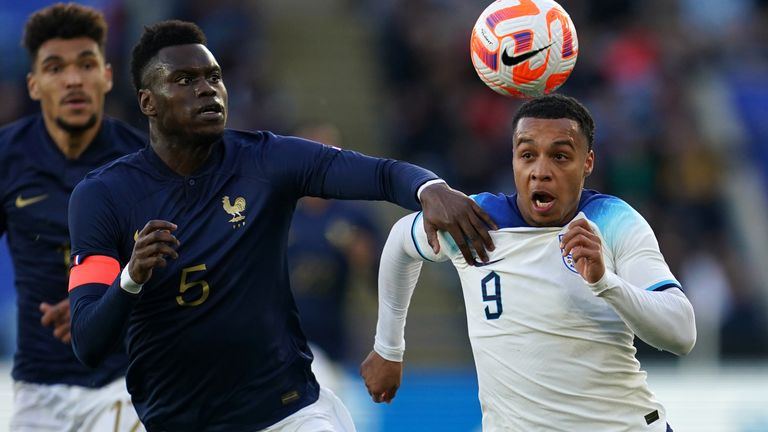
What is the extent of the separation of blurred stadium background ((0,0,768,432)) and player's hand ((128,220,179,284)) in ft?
19.0

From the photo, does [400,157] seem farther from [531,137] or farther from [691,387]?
[531,137]

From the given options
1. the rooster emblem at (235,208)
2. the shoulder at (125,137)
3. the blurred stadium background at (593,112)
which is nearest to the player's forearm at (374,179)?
the rooster emblem at (235,208)

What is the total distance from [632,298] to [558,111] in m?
0.84

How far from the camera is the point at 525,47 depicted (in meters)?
5.29

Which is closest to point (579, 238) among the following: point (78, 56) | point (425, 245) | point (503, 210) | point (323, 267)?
point (503, 210)

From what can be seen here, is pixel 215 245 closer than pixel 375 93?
Yes

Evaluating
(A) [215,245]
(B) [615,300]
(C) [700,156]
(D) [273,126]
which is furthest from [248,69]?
(B) [615,300]

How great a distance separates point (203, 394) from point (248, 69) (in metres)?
8.65

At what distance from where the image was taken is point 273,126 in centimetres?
1295

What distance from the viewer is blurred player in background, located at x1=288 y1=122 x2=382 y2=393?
9.65 metres

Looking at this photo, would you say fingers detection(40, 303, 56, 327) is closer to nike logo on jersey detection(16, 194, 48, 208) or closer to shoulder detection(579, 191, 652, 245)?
nike logo on jersey detection(16, 194, 48, 208)

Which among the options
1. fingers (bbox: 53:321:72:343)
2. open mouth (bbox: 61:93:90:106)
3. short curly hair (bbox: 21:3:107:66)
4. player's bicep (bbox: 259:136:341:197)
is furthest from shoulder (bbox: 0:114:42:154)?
player's bicep (bbox: 259:136:341:197)

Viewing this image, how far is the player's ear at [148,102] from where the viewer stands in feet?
17.1

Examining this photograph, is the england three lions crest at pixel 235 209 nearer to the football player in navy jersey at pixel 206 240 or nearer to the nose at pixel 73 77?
the football player in navy jersey at pixel 206 240
